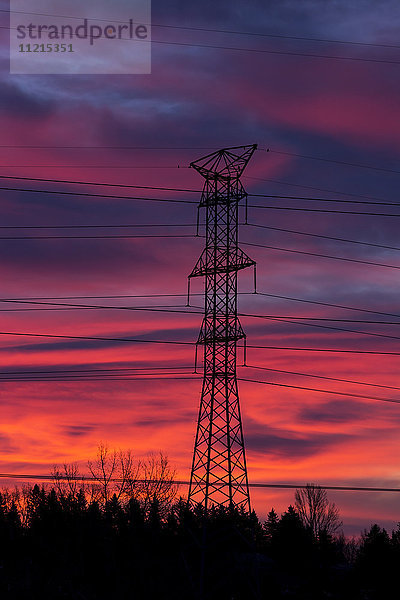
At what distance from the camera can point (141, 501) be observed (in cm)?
10412

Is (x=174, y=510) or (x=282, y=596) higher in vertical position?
(x=174, y=510)

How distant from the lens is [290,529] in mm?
98000

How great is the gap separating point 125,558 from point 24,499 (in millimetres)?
56865

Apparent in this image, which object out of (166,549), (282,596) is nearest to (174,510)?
(166,549)

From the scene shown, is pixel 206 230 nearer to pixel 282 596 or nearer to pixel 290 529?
pixel 282 596

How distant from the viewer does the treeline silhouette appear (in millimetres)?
57906

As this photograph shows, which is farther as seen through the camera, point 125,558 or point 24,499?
point 24,499

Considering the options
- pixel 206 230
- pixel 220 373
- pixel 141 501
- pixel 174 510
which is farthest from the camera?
pixel 141 501

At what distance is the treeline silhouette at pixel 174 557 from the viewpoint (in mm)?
57906

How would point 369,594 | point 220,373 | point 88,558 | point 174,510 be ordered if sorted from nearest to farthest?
point 220,373 < point 369,594 < point 88,558 < point 174,510

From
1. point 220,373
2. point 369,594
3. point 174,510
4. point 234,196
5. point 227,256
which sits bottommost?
point 369,594

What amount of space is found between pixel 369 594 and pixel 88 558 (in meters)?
26.1

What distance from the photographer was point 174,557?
71625 mm

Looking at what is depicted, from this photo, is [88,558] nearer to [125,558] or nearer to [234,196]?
[125,558]
